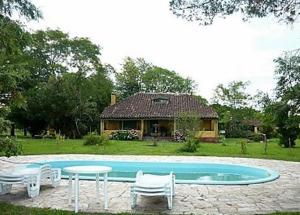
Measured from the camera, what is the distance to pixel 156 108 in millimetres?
36531

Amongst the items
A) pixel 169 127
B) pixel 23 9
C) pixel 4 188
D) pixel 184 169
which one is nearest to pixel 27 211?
pixel 4 188

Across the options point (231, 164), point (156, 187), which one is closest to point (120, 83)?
point (231, 164)

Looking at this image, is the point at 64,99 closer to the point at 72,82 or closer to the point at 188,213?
the point at 72,82

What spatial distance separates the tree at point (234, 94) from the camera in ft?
161

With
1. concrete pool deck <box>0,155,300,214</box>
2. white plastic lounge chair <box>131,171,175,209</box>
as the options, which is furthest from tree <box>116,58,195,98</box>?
white plastic lounge chair <box>131,171,175,209</box>

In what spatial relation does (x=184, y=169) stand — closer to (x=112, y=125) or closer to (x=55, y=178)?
(x=55, y=178)

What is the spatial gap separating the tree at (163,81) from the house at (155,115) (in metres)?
16.2

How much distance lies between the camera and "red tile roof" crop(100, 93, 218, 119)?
34.9 m

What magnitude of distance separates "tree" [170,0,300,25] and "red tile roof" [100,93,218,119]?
2620cm

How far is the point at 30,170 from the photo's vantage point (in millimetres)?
8703

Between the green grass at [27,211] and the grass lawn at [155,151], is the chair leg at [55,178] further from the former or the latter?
the grass lawn at [155,151]

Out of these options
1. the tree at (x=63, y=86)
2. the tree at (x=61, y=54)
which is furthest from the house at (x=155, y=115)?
the tree at (x=61, y=54)

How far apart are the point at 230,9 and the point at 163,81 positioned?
47065 millimetres

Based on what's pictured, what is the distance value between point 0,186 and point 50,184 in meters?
1.56
